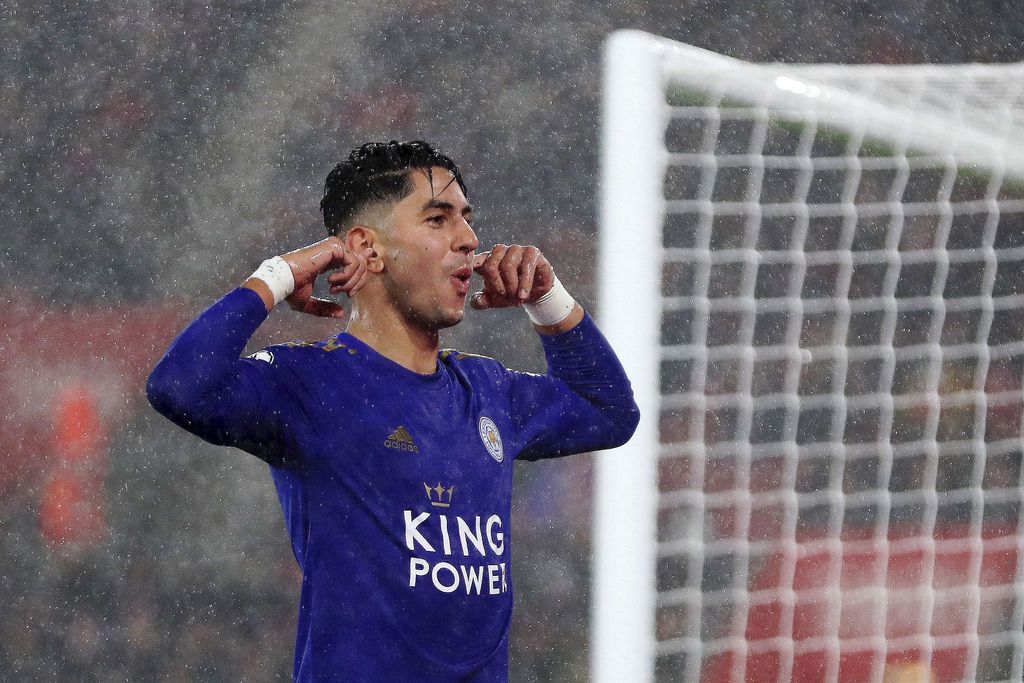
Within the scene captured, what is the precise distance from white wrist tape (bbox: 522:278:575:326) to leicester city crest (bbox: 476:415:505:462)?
10.0 inches

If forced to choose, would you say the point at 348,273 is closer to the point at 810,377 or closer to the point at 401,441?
the point at 401,441

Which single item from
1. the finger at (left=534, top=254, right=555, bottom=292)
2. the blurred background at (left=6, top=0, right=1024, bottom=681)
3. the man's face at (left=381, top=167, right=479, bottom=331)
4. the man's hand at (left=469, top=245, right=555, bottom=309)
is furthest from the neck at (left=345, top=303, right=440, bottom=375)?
the blurred background at (left=6, top=0, right=1024, bottom=681)

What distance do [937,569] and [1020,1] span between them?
5.78m

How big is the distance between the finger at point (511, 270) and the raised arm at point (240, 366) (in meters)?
0.24

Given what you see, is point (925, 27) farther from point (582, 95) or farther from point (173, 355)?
point (173, 355)

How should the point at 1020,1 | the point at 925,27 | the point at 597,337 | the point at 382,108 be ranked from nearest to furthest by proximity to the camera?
the point at 597,337 → the point at 382,108 → the point at 925,27 → the point at 1020,1

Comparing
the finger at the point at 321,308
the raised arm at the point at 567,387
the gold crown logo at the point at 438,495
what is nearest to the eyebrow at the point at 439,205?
the raised arm at the point at 567,387

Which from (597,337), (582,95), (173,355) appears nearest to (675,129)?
(582,95)

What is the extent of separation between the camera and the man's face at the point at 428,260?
1821 millimetres

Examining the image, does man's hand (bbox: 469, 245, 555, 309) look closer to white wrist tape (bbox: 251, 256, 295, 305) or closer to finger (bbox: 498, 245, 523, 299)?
finger (bbox: 498, 245, 523, 299)

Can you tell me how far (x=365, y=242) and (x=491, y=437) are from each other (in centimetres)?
35

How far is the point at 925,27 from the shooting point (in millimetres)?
9719

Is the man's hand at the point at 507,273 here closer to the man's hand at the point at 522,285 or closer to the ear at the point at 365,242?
the man's hand at the point at 522,285

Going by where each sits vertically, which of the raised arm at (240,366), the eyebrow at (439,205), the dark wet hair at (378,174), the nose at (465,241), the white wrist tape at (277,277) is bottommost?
the raised arm at (240,366)
